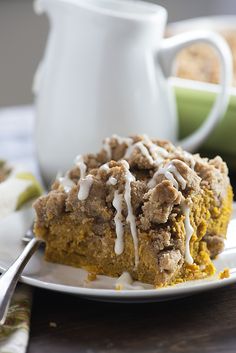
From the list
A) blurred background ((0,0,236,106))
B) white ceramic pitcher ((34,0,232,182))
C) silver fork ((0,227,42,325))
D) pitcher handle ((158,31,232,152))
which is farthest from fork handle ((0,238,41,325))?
blurred background ((0,0,236,106))

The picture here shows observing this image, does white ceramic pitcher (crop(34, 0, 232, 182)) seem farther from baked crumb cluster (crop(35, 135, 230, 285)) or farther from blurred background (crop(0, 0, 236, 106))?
blurred background (crop(0, 0, 236, 106))

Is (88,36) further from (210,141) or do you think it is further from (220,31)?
(220,31)

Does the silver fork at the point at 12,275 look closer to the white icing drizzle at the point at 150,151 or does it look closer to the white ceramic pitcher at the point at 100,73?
the white icing drizzle at the point at 150,151

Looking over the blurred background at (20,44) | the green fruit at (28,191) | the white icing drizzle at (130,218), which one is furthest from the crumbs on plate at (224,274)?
the blurred background at (20,44)

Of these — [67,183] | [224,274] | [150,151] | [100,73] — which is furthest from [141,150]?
[100,73]

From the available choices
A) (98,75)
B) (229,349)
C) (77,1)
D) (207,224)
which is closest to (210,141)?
(98,75)

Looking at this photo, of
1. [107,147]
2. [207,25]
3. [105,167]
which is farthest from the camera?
[207,25]

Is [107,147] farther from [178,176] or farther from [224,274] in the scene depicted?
[224,274]
